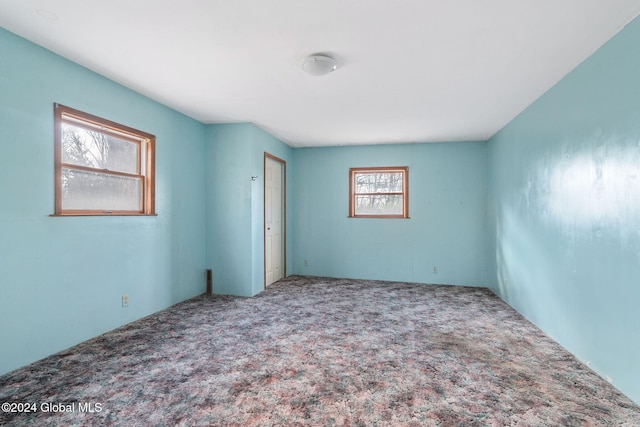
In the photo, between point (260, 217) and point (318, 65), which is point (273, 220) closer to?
point (260, 217)

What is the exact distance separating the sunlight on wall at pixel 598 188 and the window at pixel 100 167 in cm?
435

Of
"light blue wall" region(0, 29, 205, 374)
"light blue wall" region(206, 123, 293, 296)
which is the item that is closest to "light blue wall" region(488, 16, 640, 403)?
"light blue wall" region(206, 123, 293, 296)

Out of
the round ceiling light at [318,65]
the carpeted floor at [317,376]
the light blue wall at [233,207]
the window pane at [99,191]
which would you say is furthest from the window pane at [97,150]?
the round ceiling light at [318,65]

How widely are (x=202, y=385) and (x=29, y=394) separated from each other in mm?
1113

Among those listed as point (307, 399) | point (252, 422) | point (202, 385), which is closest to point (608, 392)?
point (307, 399)

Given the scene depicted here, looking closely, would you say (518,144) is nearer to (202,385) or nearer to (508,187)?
(508,187)

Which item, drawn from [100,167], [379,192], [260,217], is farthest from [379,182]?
[100,167]

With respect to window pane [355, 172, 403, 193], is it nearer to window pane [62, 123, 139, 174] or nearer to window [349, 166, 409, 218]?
window [349, 166, 409, 218]

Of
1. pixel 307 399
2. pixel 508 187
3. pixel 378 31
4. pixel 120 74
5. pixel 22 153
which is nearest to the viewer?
pixel 307 399

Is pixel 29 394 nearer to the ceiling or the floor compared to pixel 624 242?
nearer to the floor

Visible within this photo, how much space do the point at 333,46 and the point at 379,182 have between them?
366cm

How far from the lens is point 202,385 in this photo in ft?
7.14

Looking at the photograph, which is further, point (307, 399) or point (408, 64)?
point (408, 64)

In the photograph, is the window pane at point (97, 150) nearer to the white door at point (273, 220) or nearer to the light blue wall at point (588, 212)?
the white door at point (273, 220)
